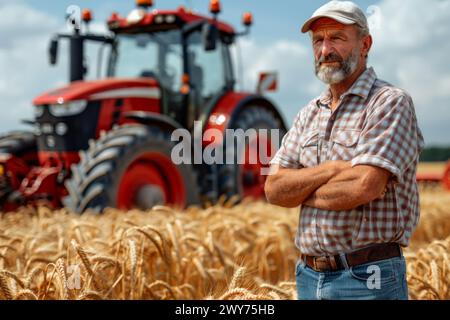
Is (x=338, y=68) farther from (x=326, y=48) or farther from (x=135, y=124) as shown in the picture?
(x=135, y=124)

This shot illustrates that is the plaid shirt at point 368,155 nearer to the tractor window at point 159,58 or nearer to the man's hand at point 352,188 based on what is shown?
the man's hand at point 352,188

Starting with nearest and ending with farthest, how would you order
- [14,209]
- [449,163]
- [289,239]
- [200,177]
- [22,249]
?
[22,249], [289,239], [14,209], [200,177], [449,163]

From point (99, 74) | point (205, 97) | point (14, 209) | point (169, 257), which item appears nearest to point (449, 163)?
point (205, 97)

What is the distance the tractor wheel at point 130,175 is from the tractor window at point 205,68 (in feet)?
3.72

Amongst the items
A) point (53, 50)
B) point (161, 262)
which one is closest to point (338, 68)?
point (161, 262)

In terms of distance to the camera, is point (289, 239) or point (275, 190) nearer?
point (275, 190)

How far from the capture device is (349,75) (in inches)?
90.7

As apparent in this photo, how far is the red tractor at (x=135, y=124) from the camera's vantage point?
6637mm

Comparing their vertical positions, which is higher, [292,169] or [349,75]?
[349,75]

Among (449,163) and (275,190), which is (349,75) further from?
(449,163)

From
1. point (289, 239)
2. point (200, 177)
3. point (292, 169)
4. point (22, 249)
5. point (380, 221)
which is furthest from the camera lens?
point (200, 177)

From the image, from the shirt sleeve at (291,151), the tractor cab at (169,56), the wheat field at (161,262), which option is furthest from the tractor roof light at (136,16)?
the shirt sleeve at (291,151)

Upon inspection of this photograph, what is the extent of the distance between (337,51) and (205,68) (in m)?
6.08
